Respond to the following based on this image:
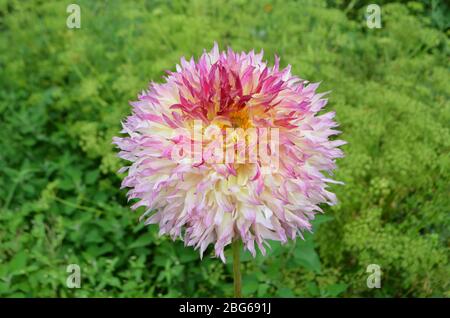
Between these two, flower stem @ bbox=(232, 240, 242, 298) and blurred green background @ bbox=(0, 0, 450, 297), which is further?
blurred green background @ bbox=(0, 0, 450, 297)

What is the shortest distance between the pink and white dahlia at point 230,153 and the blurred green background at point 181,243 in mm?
517

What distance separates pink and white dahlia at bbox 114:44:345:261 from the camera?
114cm

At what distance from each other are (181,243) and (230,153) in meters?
1.10

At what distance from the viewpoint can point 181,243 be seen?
2170mm

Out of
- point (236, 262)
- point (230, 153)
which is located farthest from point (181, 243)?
point (230, 153)

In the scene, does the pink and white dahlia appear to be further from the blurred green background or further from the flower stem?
the blurred green background

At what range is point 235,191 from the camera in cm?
114

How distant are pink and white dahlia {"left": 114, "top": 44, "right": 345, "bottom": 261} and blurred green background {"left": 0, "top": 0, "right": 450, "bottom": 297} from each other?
517mm

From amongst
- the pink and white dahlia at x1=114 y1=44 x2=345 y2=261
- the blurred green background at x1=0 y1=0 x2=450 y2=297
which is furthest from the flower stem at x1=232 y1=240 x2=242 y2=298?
the blurred green background at x1=0 y1=0 x2=450 y2=297

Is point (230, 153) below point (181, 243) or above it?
above

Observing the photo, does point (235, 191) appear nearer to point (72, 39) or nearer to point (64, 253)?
point (64, 253)

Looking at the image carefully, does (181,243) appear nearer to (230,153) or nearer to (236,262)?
(236,262)

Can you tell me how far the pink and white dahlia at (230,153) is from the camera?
1145 mm
